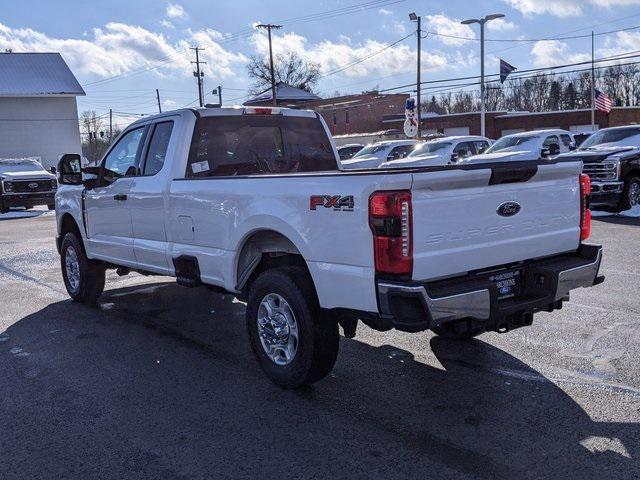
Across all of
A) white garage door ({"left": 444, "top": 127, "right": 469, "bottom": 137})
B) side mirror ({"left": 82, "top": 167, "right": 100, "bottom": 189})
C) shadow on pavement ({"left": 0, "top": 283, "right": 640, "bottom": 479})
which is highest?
white garage door ({"left": 444, "top": 127, "right": 469, "bottom": 137})

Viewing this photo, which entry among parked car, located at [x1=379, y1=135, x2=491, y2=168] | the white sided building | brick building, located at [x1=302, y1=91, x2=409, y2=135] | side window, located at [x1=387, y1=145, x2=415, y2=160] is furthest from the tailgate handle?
brick building, located at [x1=302, y1=91, x2=409, y2=135]

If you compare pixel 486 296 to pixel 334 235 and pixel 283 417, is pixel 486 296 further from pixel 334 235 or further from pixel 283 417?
pixel 283 417

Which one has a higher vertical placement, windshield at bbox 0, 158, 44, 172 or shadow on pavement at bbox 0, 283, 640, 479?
windshield at bbox 0, 158, 44, 172

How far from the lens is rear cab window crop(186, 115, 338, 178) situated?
19.3 feet

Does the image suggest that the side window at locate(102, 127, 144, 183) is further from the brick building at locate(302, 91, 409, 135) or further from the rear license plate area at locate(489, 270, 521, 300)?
the brick building at locate(302, 91, 409, 135)

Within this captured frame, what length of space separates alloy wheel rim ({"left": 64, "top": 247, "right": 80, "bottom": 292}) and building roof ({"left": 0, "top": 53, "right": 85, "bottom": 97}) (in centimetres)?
4030

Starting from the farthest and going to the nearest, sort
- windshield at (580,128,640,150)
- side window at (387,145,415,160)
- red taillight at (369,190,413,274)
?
side window at (387,145,415,160)
windshield at (580,128,640,150)
red taillight at (369,190,413,274)

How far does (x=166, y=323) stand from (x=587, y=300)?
4479 mm

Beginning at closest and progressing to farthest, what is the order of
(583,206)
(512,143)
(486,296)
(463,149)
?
(486,296), (583,206), (512,143), (463,149)

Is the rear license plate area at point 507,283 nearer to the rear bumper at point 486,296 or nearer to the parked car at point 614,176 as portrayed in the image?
the rear bumper at point 486,296

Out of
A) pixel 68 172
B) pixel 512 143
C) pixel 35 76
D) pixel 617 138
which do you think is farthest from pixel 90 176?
pixel 35 76

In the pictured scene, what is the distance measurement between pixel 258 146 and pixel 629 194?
1076 cm

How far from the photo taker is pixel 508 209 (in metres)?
4.22

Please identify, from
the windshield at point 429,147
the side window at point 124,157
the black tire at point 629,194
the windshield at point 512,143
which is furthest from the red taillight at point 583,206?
the windshield at point 429,147
